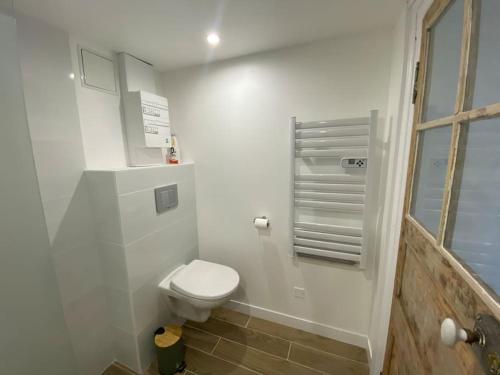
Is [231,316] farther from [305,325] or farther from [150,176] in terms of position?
[150,176]

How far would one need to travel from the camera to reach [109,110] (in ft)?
4.81

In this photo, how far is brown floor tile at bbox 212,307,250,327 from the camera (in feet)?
6.00

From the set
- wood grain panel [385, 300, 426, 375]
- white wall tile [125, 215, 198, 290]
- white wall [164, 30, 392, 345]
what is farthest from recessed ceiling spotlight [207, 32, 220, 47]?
wood grain panel [385, 300, 426, 375]

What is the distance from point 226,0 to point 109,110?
1.05 meters

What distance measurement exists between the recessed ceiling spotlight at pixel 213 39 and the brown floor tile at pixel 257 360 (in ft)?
7.03

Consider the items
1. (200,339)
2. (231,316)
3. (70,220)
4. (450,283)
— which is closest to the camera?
(450,283)

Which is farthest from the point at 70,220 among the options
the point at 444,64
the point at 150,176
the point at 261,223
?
the point at 444,64

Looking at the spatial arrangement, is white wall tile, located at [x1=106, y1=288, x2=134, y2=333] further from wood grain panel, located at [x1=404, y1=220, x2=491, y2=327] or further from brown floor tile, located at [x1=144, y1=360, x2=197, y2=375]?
wood grain panel, located at [x1=404, y1=220, x2=491, y2=327]

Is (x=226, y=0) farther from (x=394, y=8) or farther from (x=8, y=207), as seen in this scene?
(x=8, y=207)

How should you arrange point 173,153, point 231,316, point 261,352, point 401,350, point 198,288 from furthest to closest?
1. point 231,316
2. point 173,153
3. point 261,352
4. point 198,288
5. point 401,350

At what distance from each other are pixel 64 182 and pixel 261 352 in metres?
1.72

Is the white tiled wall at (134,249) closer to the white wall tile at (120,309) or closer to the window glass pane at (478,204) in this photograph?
the white wall tile at (120,309)

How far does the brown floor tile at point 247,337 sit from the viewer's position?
5.18 ft

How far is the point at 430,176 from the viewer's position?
802 millimetres
